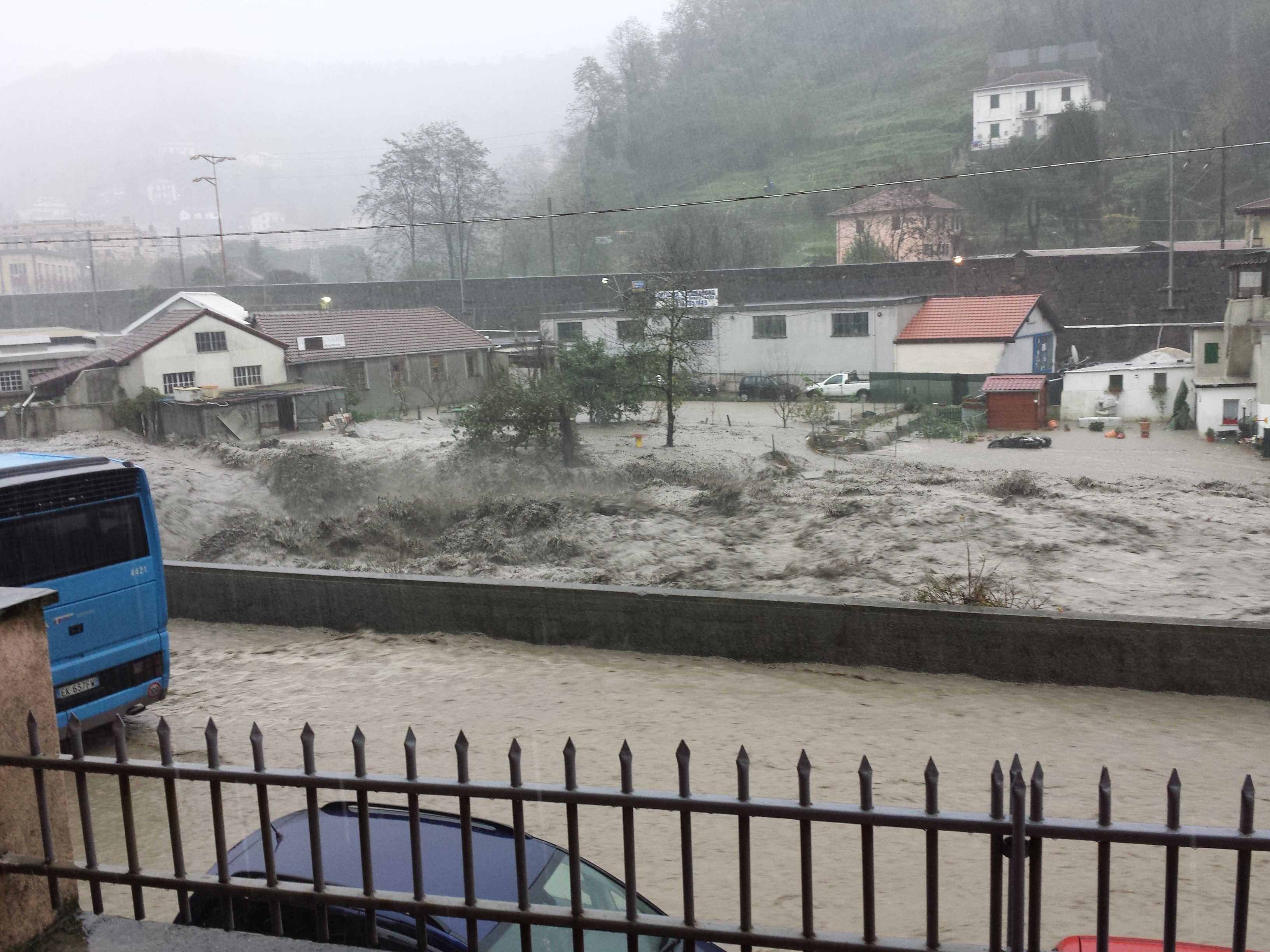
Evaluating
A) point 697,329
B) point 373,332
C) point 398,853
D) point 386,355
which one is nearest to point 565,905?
point 398,853

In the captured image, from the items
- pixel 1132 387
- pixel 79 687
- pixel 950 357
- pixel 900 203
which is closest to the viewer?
pixel 79 687

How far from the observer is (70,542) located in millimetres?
7766

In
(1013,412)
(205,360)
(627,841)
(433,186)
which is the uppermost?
(433,186)

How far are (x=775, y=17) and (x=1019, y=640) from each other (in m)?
116

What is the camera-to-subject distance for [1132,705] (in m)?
8.36

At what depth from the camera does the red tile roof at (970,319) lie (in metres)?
36.3

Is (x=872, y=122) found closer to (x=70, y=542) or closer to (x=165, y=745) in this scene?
(x=70, y=542)

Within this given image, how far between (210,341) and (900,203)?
139 ft

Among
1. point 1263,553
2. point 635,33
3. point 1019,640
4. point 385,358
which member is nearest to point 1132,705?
point 1019,640

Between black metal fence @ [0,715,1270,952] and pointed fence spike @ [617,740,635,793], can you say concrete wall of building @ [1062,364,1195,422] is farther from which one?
pointed fence spike @ [617,740,635,793]

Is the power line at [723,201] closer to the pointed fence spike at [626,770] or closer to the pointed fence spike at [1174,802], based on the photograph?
the pointed fence spike at [626,770]

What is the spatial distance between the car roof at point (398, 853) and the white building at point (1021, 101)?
82905mm

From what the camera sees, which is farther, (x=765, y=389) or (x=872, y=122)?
(x=872, y=122)

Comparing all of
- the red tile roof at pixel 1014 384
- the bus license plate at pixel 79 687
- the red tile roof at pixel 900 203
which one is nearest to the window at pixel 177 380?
the red tile roof at pixel 1014 384
